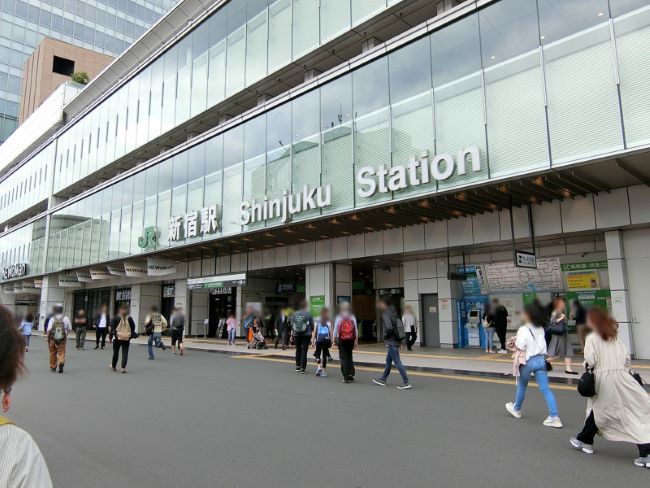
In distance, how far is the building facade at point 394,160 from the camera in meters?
11.7

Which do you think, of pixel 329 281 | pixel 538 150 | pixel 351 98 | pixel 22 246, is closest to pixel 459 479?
pixel 538 150

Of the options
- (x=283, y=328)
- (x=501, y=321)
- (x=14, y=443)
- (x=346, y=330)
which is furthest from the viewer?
(x=283, y=328)

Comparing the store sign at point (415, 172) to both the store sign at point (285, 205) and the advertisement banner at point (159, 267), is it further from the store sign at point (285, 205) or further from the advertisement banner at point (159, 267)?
the advertisement banner at point (159, 267)

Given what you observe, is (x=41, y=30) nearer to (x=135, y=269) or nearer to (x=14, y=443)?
(x=135, y=269)

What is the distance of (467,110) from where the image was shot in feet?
43.5

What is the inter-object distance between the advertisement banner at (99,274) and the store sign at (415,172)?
2460cm

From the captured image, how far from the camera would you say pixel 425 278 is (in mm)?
19531

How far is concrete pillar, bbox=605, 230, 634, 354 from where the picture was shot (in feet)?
42.5

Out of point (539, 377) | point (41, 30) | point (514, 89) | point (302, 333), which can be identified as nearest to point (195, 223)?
point (302, 333)

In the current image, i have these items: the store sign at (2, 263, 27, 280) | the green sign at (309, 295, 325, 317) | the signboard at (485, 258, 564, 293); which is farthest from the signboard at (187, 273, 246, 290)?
the store sign at (2, 263, 27, 280)

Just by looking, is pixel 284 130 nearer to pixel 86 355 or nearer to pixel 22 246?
pixel 86 355

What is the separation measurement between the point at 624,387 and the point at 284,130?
16210mm

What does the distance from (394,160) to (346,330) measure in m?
6.45

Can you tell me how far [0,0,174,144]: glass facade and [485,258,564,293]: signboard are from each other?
69.3 meters
